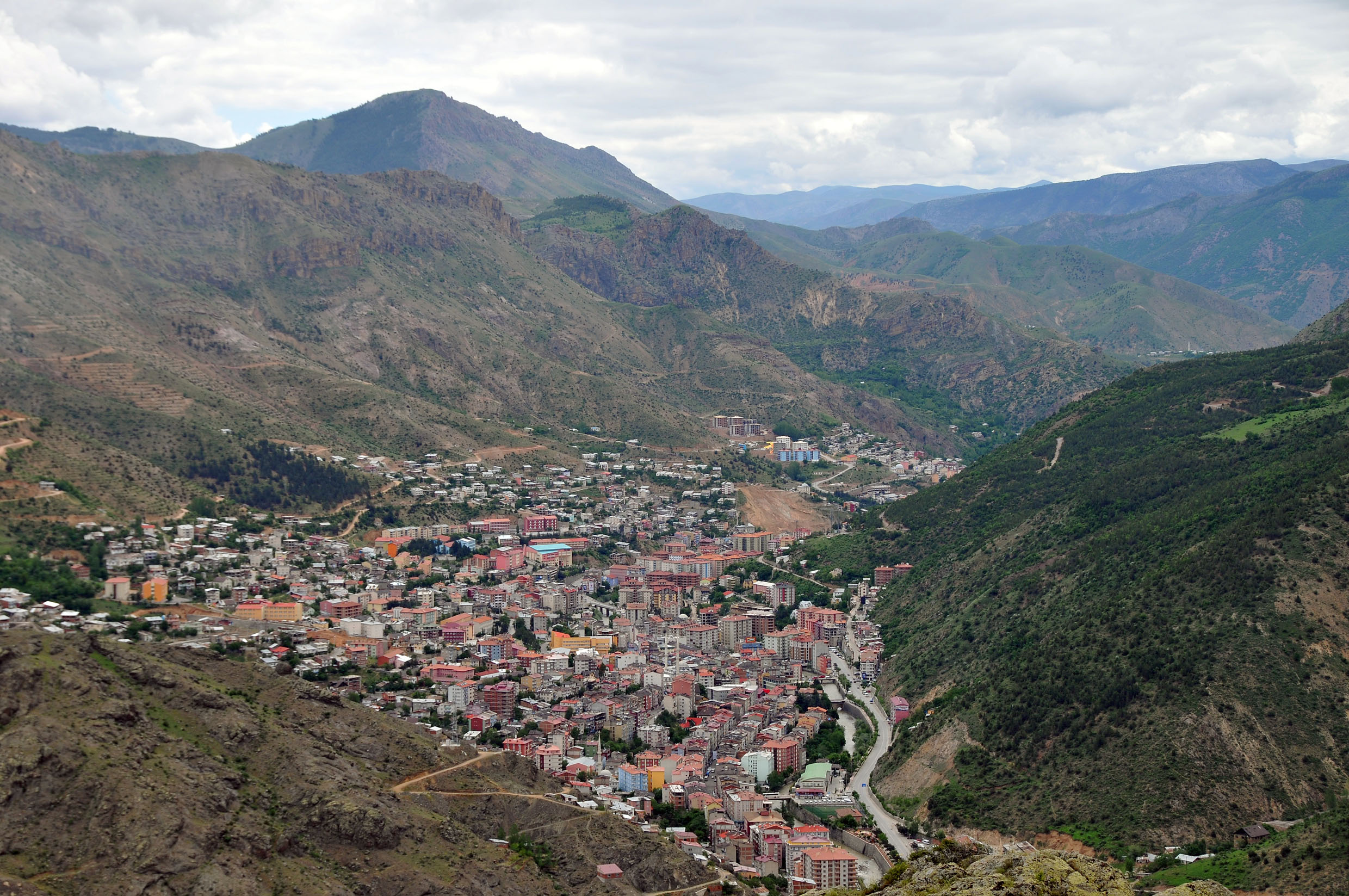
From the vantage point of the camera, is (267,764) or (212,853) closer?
(212,853)

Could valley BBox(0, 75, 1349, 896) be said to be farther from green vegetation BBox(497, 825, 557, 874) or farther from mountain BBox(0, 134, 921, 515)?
mountain BBox(0, 134, 921, 515)

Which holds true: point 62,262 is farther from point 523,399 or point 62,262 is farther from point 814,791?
point 814,791

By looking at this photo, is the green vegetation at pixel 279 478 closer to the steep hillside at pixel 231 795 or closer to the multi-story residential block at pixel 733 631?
the multi-story residential block at pixel 733 631

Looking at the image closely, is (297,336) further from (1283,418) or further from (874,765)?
(1283,418)

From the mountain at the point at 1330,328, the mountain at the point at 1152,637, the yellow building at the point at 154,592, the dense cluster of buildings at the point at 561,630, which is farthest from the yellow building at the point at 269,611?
the mountain at the point at 1330,328

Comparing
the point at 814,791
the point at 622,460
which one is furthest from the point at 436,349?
the point at 814,791

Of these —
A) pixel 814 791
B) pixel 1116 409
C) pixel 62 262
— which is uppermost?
pixel 62 262
